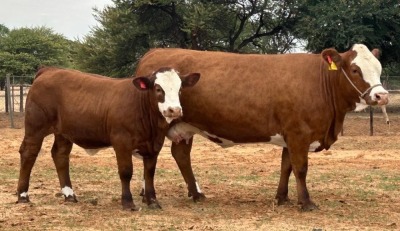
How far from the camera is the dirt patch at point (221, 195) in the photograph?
7.21m

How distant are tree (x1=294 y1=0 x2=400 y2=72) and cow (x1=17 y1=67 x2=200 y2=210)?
59.4 ft

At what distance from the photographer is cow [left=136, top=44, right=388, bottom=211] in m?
8.00

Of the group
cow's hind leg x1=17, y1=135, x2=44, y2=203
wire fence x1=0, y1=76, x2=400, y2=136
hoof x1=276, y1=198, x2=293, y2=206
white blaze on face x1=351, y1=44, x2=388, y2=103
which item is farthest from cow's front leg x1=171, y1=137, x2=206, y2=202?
wire fence x1=0, y1=76, x2=400, y2=136

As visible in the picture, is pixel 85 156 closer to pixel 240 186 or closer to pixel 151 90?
pixel 240 186

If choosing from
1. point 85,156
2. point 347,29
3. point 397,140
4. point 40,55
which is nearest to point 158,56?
point 85,156

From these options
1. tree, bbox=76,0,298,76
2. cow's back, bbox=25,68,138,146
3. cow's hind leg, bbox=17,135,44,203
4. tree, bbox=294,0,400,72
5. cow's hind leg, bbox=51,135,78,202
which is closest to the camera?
cow's back, bbox=25,68,138,146

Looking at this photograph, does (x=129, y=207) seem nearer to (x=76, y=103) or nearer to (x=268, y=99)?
(x=76, y=103)

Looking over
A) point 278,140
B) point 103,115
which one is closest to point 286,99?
Answer: point 278,140

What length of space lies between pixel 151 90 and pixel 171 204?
5.35 ft

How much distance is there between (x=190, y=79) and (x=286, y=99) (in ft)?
3.97

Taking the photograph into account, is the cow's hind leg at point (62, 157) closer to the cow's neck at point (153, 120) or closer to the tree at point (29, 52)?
the cow's neck at point (153, 120)

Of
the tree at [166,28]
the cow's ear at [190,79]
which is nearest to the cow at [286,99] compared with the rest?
the cow's ear at [190,79]

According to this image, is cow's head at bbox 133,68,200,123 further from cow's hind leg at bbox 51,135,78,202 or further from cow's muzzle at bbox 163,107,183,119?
cow's hind leg at bbox 51,135,78,202

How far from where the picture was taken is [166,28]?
30.7 meters
